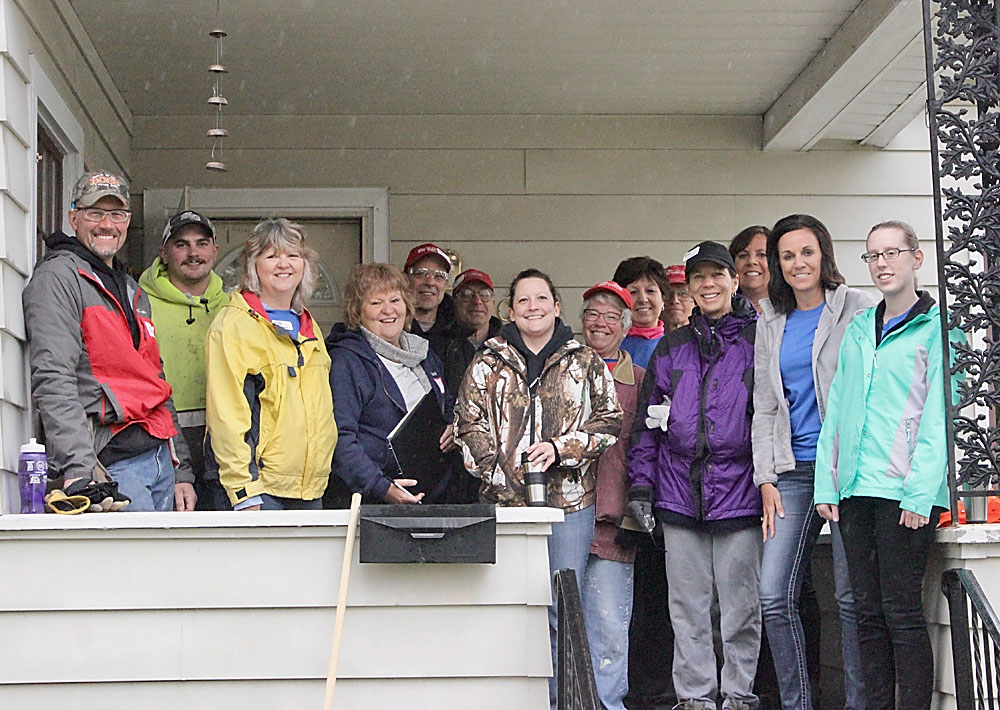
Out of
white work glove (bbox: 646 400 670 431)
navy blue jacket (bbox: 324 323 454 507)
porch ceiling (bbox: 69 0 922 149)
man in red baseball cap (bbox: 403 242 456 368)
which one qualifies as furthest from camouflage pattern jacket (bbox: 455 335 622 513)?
porch ceiling (bbox: 69 0 922 149)

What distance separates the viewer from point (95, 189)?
374 cm

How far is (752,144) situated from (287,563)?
4.05 meters

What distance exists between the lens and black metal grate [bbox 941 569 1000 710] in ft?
10.7

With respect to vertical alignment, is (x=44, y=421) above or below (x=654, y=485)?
above

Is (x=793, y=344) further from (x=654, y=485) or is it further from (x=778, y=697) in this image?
(x=778, y=697)

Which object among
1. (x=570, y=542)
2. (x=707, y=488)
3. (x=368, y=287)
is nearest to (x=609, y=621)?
(x=570, y=542)

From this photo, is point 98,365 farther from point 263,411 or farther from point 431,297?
point 431,297

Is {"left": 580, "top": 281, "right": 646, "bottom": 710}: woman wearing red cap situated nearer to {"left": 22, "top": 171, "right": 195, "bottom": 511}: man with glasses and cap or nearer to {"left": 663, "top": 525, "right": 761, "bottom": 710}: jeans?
{"left": 663, "top": 525, "right": 761, "bottom": 710}: jeans

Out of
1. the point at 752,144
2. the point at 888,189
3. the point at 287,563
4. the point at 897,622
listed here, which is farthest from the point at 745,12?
the point at 287,563

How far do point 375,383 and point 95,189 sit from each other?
1085 millimetres

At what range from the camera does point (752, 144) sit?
253 inches

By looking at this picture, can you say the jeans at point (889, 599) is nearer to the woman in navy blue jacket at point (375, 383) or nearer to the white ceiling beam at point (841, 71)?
the woman in navy blue jacket at point (375, 383)

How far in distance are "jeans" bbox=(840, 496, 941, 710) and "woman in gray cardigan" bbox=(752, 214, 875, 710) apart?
14 cm

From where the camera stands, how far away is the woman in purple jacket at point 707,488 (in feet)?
12.8
